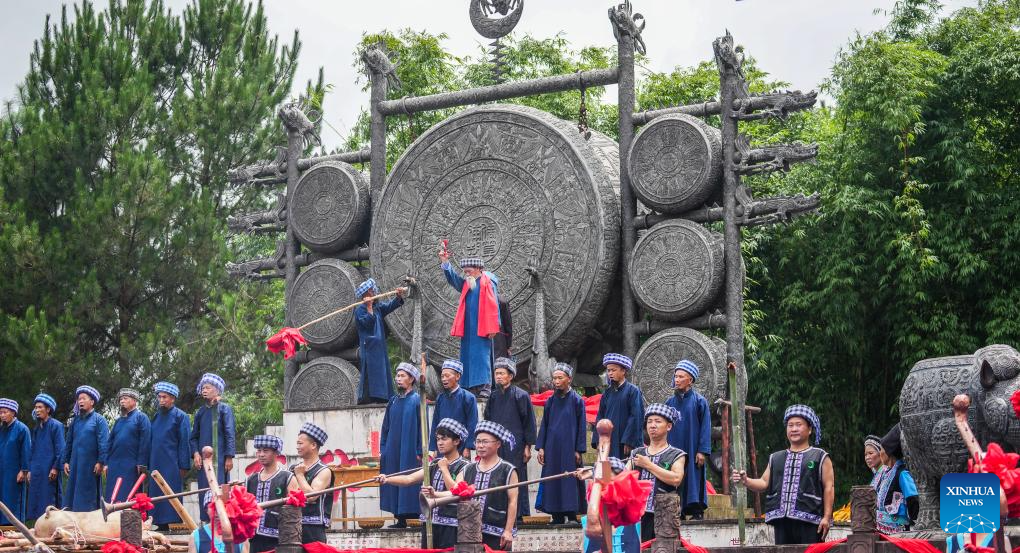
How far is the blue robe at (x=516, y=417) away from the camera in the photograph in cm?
1119

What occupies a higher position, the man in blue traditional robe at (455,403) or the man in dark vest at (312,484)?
the man in blue traditional robe at (455,403)

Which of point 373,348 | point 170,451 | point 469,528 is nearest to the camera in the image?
point 469,528

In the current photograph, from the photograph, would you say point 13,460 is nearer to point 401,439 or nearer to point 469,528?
point 401,439

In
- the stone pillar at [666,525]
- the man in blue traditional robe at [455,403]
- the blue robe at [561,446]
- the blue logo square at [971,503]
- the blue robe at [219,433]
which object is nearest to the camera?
the blue logo square at [971,503]

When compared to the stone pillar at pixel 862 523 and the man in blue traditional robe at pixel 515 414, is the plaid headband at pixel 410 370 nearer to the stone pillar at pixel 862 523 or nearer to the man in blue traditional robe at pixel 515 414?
the man in blue traditional robe at pixel 515 414

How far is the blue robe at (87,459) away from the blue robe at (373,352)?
7.87ft

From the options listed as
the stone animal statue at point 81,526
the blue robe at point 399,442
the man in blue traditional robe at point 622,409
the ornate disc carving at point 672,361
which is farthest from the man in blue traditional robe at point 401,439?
the ornate disc carving at point 672,361

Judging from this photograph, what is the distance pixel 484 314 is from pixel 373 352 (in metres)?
1.46

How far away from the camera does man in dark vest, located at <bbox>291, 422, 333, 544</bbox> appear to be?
9094 millimetres

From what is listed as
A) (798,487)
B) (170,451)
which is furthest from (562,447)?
(170,451)

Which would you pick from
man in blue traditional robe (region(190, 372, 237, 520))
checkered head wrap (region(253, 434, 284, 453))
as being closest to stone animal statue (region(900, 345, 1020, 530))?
checkered head wrap (region(253, 434, 284, 453))

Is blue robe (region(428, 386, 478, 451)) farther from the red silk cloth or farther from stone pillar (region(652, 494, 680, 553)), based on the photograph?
stone pillar (region(652, 494, 680, 553))

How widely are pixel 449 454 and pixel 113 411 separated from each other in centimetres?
1161

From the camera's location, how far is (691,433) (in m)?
10.6
